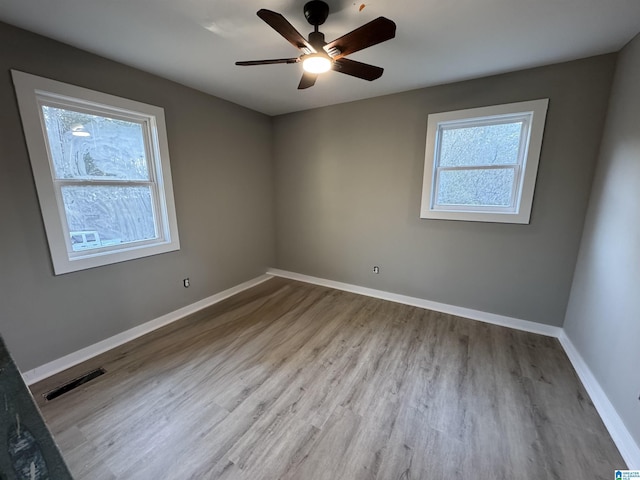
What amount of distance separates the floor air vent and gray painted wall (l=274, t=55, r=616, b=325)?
261cm

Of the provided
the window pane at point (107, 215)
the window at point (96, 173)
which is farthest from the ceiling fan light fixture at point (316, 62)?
the window pane at point (107, 215)

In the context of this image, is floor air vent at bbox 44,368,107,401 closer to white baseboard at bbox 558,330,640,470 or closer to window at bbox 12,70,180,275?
window at bbox 12,70,180,275

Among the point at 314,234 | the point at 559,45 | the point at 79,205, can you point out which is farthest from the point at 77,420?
the point at 559,45

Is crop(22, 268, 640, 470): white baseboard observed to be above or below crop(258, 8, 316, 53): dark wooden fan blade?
below

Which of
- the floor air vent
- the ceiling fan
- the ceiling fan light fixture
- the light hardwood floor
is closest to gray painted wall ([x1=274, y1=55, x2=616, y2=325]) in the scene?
the light hardwood floor

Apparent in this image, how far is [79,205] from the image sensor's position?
85.4 inches

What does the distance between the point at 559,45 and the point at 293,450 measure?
3.39m

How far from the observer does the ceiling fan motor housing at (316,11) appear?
1.51 metres

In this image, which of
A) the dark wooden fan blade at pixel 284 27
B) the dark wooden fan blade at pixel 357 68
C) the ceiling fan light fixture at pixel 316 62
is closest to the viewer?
the dark wooden fan blade at pixel 284 27

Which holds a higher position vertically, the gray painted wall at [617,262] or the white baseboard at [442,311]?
the gray painted wall at [617,262]

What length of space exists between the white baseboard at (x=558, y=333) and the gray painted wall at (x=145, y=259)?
1221 mm

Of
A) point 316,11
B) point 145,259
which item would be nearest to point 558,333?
point 316,11

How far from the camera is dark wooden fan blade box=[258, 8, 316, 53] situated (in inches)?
49.7

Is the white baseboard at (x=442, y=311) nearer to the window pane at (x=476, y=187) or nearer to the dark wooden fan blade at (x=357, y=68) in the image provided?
the window pane at (x=476, y=187)
